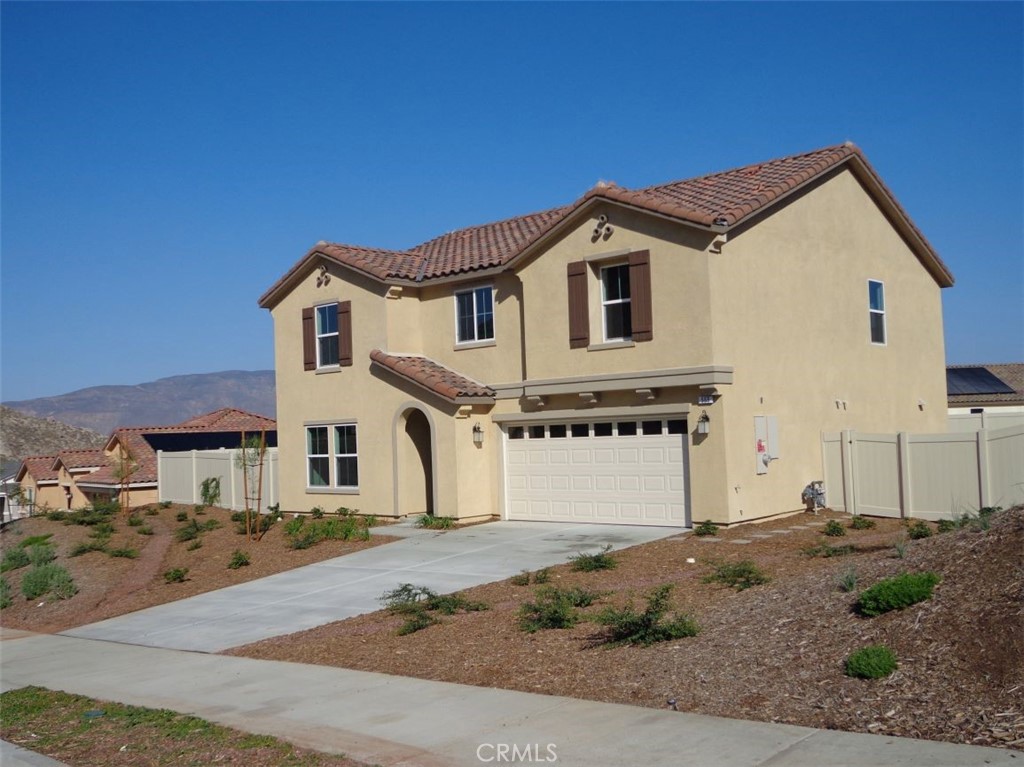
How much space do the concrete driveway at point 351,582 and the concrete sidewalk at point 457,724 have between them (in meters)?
2.16

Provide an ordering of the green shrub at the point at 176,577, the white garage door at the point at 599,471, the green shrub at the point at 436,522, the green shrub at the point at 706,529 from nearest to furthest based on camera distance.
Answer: the green shrub at the point at 706,529
the green shrub at the point at 176,577
the white garage door at the point at 599,471
the green shrub at the point at 436,522

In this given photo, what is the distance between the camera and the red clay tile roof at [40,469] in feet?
158

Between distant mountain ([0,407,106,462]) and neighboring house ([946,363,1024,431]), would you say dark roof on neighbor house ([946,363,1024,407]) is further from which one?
distant mountain ([0,407,106,462])

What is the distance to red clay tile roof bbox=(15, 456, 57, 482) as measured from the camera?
158ft

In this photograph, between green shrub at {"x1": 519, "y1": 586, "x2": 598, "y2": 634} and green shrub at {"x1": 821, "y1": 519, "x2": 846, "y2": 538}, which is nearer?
green shrub at {"x1": 519, "y1": 586, "x2": 598, "y2": 634}

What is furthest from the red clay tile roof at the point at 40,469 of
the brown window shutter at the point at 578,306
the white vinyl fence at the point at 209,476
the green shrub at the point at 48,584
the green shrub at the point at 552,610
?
the green shrub at the point at 552,610

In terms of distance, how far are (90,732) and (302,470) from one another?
16813 mm

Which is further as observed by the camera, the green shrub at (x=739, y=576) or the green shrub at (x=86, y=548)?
the green shrub at (x=86, y=548)

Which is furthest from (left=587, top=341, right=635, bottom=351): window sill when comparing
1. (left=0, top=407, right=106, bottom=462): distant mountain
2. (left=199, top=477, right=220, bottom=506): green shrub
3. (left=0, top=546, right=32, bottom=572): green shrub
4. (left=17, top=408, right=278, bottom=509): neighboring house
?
(left=0, top=407, right=106, bottom=462): distant mountain

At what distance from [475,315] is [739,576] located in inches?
481

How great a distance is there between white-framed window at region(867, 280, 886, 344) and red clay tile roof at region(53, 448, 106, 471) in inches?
1310

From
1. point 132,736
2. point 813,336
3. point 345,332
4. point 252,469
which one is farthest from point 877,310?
point 132,736

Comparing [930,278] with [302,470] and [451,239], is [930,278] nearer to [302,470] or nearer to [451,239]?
[451,239]

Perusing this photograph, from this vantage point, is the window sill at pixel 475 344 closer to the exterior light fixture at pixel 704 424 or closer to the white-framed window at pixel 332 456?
the white-framed window at pixel 332 456
